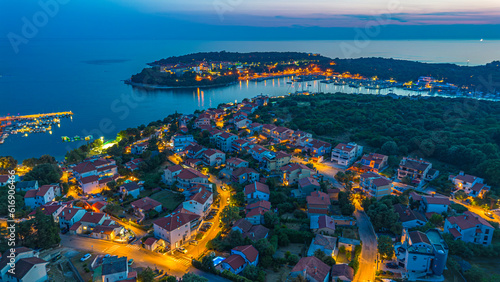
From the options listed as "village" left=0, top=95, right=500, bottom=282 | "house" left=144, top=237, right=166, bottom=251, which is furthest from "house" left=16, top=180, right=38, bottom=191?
"house" left=144, top=237, right=166, bottom=251

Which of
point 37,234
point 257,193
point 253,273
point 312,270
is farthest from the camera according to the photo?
point 257,193

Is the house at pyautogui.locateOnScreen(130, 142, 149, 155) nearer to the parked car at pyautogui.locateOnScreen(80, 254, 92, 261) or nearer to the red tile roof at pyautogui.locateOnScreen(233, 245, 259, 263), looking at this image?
the parked car at pyautogui.locateOnScreen(80, 254, 92, 261)

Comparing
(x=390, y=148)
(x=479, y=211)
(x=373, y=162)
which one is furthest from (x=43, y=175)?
(x=479, y=211)

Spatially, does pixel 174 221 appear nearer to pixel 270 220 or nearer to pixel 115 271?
pixel 115 271

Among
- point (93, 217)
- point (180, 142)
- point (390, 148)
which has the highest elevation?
point (180, 142)

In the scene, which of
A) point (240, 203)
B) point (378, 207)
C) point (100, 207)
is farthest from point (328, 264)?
point (100, 207)

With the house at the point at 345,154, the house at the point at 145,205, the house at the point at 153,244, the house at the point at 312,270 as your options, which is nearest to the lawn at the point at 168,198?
the house at the point at 145,205
